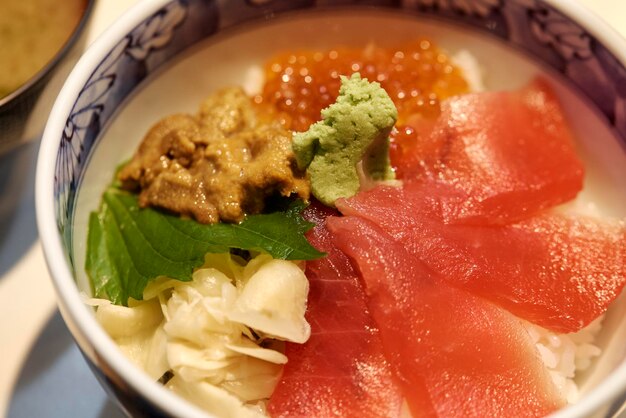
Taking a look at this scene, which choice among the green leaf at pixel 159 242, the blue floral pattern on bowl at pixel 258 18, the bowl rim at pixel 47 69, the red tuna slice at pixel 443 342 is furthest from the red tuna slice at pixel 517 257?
the bowl rim at pixel 47 69

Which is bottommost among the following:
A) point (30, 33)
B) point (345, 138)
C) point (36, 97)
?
point (30, 33)

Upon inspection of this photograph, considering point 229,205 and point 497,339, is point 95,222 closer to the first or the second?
point 229,205

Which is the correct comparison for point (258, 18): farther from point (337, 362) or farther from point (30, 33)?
point (337, 362)

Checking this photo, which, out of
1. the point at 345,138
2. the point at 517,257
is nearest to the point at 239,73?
the point at 345,138

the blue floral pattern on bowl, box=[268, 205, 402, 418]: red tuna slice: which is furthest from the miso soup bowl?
box=[268, 205, 402, 418]: red tuna slice

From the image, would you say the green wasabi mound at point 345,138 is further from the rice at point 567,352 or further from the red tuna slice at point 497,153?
the rice at point 567,352

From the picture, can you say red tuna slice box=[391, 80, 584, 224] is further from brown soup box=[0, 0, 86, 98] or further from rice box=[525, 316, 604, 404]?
brown soup box=[0, 0, 86, 98]

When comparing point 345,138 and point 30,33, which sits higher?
point 345,138

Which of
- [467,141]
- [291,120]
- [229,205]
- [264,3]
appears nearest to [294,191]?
[229,205]
